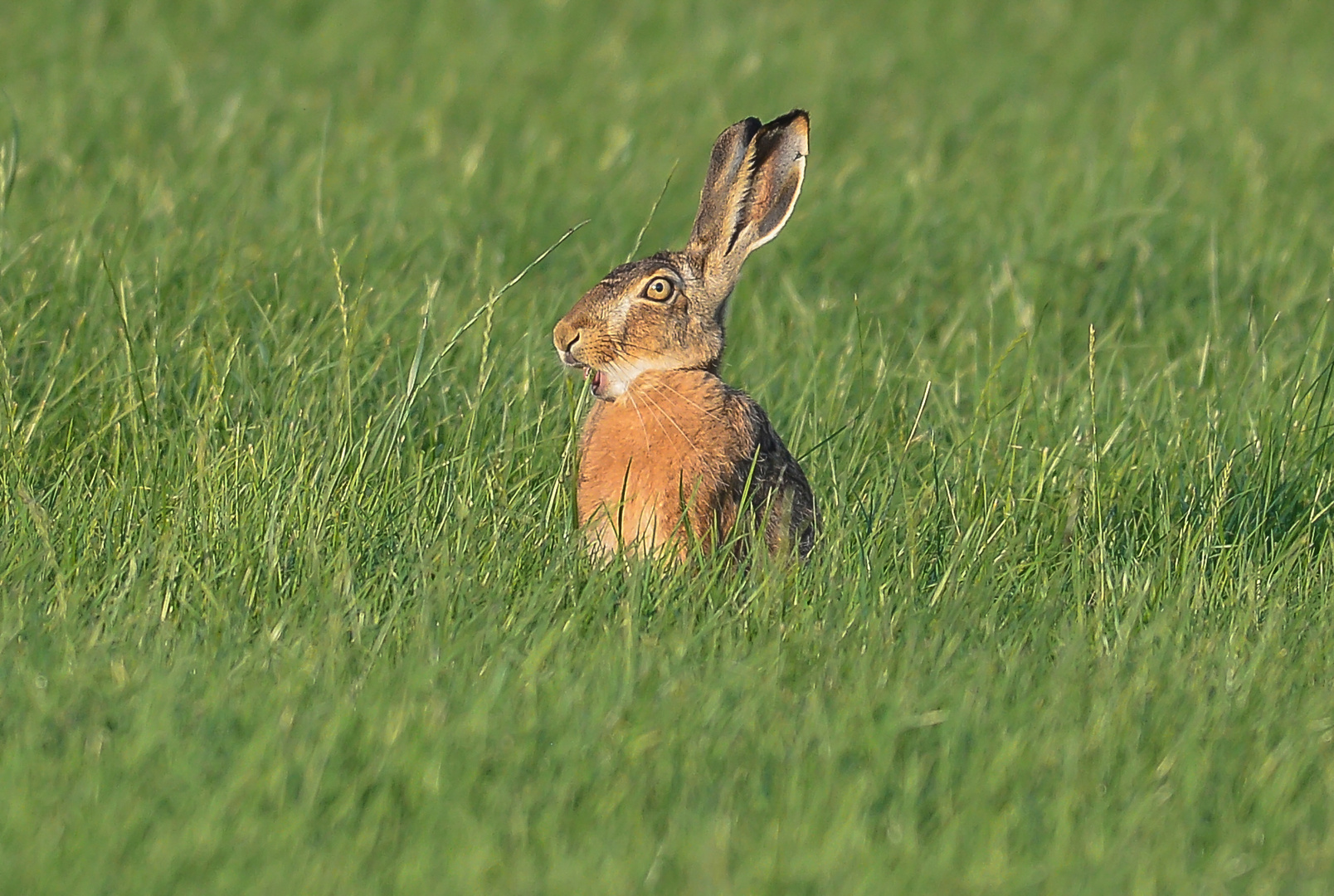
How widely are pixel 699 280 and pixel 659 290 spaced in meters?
0.14

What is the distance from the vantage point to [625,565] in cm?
437

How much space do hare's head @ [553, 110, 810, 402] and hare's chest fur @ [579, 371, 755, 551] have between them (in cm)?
8

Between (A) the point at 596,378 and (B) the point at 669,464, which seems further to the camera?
(A) the point at 596,378

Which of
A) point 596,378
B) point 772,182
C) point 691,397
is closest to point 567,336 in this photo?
point 596,378

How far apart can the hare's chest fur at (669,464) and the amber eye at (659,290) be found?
20 cm

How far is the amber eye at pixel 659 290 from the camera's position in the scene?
4.67 metres

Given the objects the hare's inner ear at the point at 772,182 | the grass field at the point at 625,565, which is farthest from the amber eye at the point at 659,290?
the grass field at the point at 625,565

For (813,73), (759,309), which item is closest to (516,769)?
(759,309)

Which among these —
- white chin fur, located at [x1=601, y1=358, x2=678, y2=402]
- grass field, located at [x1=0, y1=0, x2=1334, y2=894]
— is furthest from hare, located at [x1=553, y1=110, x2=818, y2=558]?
grass field, located at [x1=0, y1=0, x2=1334, y2=894]

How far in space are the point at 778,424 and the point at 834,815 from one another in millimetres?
2555

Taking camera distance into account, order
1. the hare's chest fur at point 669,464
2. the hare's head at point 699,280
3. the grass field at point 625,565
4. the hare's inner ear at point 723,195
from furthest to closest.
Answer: the hare's inner ear at point 723,195 → the hare's head at point 699,280 → the hare's chest fur at point 669,464 → the grass field at point 625,565

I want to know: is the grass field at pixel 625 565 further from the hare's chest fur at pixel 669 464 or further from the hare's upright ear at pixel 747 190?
the hare's upright ear at pixel 747 190

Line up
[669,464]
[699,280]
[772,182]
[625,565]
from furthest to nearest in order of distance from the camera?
[772,182]
[699,280]
[669,464]
[625,565]

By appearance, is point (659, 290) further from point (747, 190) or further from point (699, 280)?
point (747, 190)
